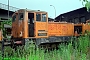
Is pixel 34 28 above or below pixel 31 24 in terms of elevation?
below

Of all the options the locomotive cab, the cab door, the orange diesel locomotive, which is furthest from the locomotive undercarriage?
the cab door

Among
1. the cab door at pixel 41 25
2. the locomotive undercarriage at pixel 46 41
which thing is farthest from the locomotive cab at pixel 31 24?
Answer: the locomotive undercarriage at pixel 46 41

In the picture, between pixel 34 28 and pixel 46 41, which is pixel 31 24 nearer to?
pixel 34 28

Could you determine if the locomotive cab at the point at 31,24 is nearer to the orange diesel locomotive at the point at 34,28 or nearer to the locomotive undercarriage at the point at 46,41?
the orange diesel locomotive at the point at 34,28

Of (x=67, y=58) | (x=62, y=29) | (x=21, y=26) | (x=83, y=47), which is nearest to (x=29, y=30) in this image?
(x=21, y=26)

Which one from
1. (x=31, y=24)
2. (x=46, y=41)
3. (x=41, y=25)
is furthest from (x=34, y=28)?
(x=46, y=41)

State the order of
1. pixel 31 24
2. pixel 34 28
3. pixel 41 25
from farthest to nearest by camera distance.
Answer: pixel 41 25 < pixel 31 24 < pixel 34 28

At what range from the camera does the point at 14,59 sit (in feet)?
25.5

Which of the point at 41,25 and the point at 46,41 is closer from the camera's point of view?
the point at 41,25

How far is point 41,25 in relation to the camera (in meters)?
14.7

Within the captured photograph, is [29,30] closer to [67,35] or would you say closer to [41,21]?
[41,21]

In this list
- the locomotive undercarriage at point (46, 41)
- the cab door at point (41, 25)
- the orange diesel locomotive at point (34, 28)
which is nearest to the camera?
the locomotive undercarriage at point (46, 41)

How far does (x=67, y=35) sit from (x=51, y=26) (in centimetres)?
201

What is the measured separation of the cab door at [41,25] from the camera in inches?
567
